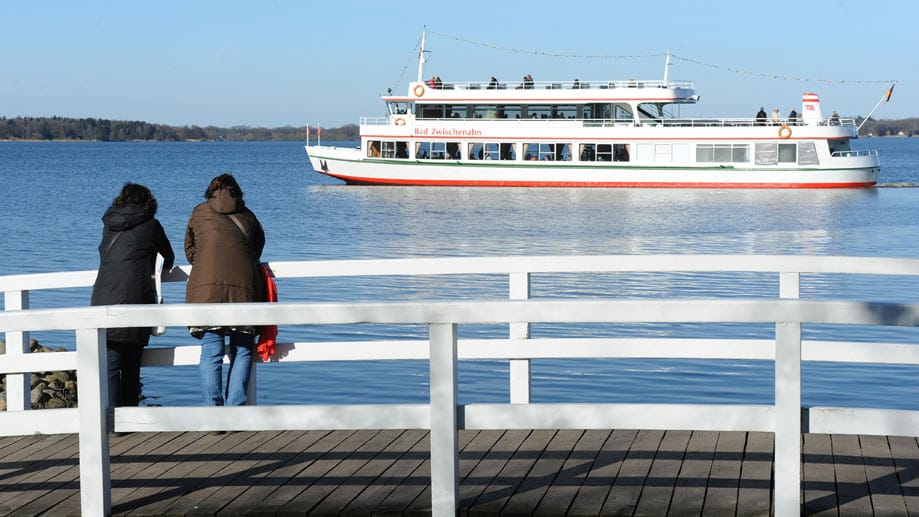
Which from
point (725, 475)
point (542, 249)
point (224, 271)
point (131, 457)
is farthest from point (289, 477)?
point (542, 249)

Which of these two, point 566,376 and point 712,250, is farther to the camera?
point 712,250

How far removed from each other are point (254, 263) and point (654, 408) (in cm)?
279

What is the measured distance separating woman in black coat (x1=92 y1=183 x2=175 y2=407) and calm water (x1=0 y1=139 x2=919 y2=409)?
6117 mm

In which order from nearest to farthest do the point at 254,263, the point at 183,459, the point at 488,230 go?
the point at 183,459
the point at 254,263
the point at 488,230

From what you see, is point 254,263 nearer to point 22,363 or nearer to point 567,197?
point 22,363

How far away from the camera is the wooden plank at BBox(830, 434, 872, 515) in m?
5.13

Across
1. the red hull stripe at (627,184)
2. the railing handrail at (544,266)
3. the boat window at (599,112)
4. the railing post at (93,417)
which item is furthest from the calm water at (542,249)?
the railing post at (93,417)

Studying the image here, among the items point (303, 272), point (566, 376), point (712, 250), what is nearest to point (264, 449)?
point (303, 272)

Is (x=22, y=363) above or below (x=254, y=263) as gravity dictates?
below

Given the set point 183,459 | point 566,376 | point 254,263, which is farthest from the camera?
point 566,376

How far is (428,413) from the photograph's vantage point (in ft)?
15.6

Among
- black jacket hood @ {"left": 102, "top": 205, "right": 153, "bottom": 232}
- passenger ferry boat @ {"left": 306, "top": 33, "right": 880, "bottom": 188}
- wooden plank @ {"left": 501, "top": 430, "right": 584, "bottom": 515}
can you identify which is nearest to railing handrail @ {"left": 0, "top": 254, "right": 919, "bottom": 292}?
black jacket hood @ {"left": 102, "top": 205, "right": 153, "bottom": 232}

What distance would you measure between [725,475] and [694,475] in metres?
0.13

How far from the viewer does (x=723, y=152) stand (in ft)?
186
